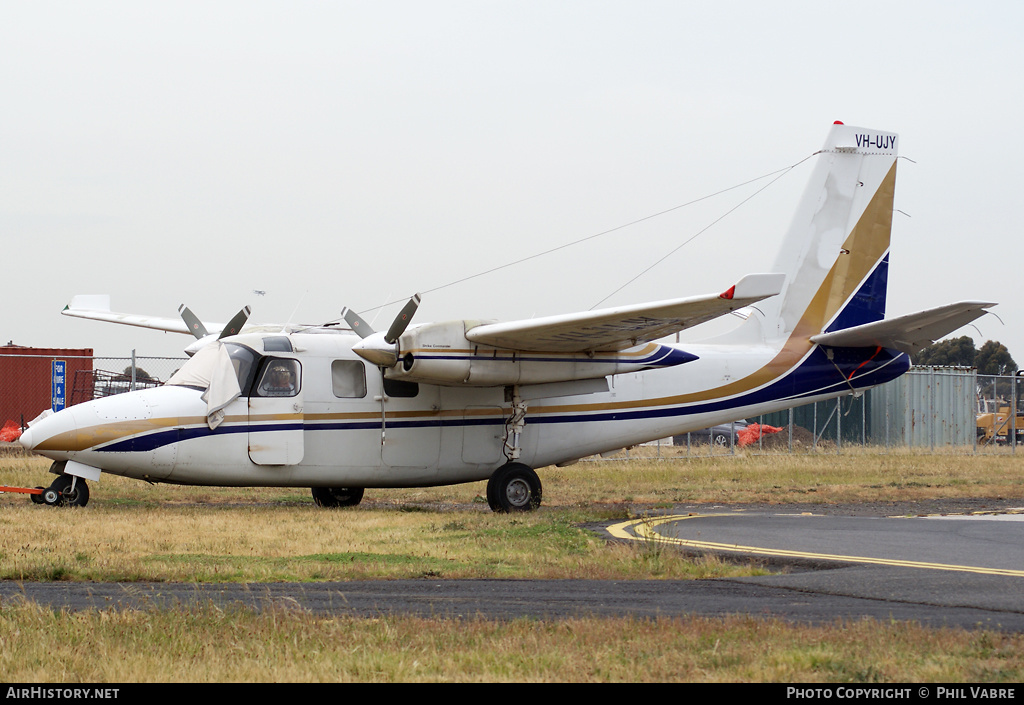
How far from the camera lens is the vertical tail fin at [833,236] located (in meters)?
20.1

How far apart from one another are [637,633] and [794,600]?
2180 mm

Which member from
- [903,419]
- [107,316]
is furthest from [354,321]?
[903,419]

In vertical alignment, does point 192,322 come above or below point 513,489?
above

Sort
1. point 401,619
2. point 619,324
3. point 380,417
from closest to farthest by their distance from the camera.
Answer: point 401,619, point 619,324, point 380,417

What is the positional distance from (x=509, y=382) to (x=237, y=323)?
455 cm

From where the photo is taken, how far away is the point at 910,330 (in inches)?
737

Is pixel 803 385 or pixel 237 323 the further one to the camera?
pixel 803 385

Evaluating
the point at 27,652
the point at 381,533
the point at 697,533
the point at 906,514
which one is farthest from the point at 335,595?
the point at 906,514

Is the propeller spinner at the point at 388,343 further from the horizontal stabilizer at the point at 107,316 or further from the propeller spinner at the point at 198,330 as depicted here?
the horizontal stabilizer at the point at 107,316

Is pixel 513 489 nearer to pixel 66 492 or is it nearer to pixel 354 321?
pixel 354 321

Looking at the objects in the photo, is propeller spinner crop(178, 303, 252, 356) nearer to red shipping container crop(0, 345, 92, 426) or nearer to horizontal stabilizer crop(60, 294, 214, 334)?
horizontal stabilizer crop(60, 294, 214, 334)

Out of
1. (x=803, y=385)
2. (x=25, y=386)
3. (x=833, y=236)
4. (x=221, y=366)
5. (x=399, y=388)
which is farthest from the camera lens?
(x=25, y=386)

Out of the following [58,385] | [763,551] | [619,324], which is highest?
[619,324]

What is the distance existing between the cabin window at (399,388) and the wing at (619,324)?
1.75m
